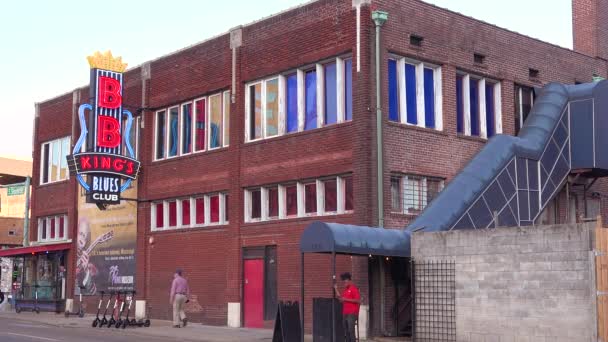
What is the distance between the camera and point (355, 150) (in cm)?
2292

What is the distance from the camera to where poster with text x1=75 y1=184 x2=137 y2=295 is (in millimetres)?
32312

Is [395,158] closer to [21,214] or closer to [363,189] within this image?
[363,189]

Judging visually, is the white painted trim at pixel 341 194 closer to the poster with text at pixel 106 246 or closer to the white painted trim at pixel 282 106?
the white painted trim at pixel 282 106

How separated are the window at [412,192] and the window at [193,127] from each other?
6.92 metres

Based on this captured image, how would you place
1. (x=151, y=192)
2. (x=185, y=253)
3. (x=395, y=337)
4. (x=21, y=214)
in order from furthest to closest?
(x=21, y=214) → (x=151, y=192) → (x=185, y=253) → (x=395, y=337)

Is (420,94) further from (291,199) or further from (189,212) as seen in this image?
(189,212)

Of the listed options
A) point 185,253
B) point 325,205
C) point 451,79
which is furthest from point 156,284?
point 451,79

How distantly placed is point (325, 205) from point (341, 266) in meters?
2.08

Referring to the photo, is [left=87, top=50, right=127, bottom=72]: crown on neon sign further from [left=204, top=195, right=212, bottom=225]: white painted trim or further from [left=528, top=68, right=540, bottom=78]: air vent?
[left=528, top=68, right=540, bottom=78]: air vent

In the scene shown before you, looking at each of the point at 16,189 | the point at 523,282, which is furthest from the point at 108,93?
the point at 16,189

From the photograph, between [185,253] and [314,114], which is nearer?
[314,114]

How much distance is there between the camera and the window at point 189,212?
28172mm

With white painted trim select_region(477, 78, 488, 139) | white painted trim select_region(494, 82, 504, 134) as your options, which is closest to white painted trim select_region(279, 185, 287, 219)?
white painted trim select_region(477, 78, 488, 139)

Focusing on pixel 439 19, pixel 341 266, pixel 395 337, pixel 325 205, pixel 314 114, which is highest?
pixel 439 19
